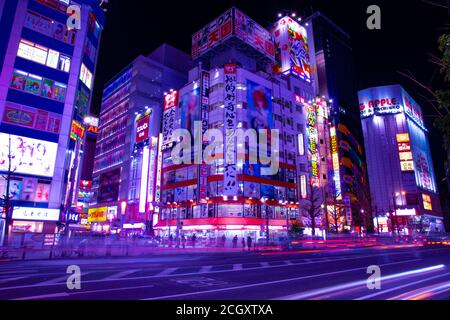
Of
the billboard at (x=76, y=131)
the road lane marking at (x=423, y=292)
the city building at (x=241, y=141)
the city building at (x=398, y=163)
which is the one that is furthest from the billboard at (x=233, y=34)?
the city building at (x=398, y=163)

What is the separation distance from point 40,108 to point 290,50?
186 ft

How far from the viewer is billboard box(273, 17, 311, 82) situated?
71250 millimetres

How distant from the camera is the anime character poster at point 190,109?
60000mm

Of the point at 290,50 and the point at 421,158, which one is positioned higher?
the point at 290,50

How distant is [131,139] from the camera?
8400 cm

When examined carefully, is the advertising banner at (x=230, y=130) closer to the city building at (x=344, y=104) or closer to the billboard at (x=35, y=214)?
the billboard at (x=35, y=214)

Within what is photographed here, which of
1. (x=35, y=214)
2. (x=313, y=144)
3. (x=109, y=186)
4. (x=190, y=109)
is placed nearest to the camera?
(x=35, y=214)

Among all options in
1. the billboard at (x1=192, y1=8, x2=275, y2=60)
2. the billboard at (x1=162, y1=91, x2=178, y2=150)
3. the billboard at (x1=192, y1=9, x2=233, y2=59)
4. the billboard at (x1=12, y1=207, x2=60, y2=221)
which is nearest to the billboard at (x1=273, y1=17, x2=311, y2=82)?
the billboard at (x1=192, y1=8, x2=275, y2=60)

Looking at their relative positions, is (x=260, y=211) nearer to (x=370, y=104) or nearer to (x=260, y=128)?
(x=260, y=128)

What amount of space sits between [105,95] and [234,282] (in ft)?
371

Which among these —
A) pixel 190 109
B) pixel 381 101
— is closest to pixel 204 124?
pixel 190 109

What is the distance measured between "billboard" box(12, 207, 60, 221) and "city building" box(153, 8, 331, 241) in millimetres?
23105
